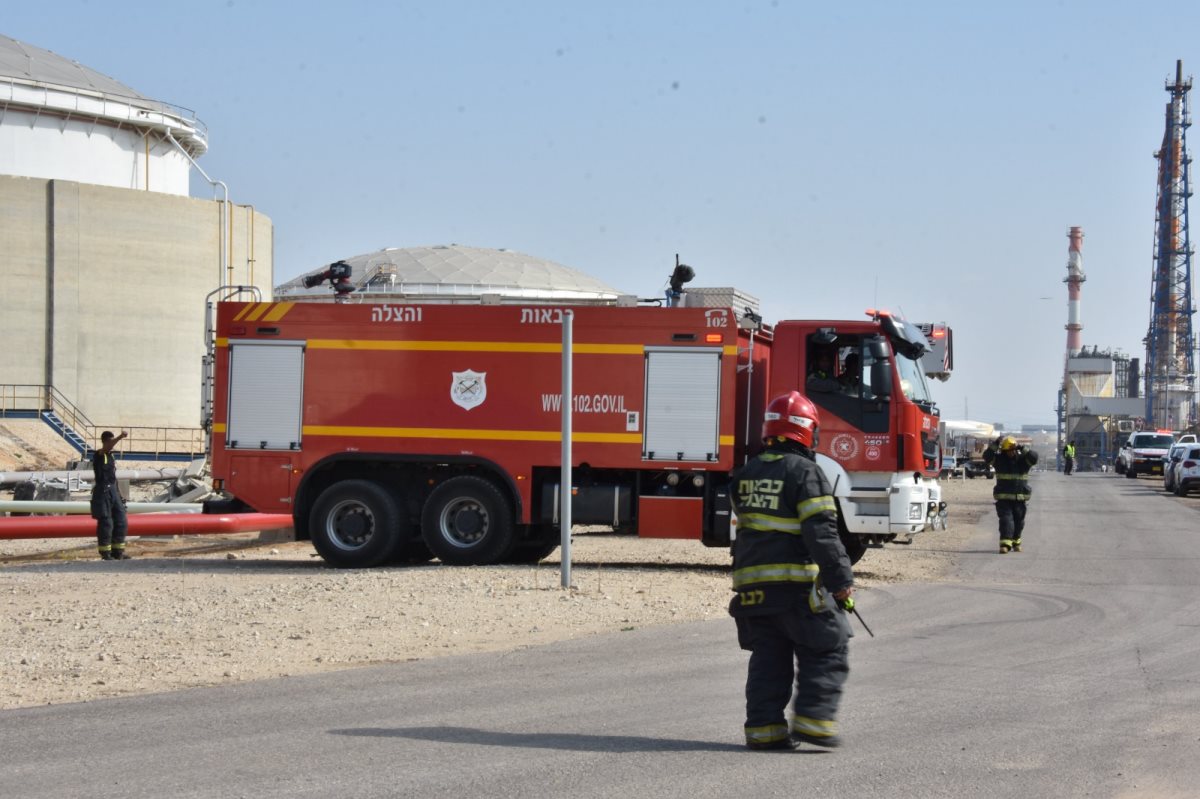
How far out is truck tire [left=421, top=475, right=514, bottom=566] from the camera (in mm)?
16328

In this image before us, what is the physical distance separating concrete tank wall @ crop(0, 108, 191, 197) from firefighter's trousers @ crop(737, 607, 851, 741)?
172ft

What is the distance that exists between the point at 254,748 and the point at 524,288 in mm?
53074

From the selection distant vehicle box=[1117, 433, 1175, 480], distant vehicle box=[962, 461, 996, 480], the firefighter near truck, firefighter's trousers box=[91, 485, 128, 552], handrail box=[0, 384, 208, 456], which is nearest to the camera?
the firefighter near truck

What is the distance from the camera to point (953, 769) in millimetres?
6594

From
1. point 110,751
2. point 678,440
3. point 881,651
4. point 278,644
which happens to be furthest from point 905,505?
point 110,751

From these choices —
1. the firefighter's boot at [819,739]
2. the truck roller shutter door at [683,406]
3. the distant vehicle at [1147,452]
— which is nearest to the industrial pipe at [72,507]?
the truck roller shutter door at [683,406]

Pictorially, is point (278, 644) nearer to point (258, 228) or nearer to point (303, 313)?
point (303, 313)

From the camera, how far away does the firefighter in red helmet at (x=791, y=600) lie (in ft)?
22.6

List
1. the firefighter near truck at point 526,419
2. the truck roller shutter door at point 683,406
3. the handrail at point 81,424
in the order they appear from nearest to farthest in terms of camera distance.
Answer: the firefighter near truck at point 526,419 → the truck roller shutter door at point 683,406 → the handrail at point 81,424

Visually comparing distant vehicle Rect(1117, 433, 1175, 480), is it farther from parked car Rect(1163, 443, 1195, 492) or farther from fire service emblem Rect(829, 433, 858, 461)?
fire service emblem Rect(829, 433, 858, 461)

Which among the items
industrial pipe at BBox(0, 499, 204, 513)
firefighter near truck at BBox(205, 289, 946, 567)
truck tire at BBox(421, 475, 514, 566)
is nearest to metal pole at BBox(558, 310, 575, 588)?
firefighter near truck at BBox(205, 289, 946, 567)

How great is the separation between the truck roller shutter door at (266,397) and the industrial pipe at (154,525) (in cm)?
277

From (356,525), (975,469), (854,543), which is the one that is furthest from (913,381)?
(975,469)

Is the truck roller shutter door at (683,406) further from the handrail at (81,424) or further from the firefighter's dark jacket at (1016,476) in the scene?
the handrail at (81,424)
